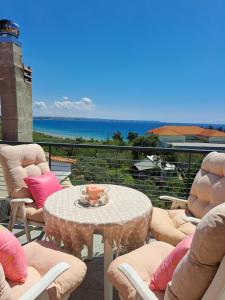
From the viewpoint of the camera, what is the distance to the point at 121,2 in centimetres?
714

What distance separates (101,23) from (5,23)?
7.38 meters

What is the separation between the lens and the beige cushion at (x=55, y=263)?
50.1 inches

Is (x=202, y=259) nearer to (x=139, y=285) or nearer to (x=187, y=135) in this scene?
(x=139, y=285)

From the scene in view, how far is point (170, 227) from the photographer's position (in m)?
1.94

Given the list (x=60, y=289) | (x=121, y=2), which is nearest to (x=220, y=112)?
(x=121, y=2)

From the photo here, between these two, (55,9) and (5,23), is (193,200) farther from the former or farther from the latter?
(55,9)

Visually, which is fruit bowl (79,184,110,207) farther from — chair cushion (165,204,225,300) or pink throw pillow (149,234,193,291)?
chair cushion (165,204,225,300)

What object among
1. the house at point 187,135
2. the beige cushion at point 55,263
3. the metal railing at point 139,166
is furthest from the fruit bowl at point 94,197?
the house at point 187,135

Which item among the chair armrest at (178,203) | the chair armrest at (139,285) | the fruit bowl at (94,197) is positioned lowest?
the chair armrest at (178,203)

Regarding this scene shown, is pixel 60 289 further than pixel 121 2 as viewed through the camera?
No

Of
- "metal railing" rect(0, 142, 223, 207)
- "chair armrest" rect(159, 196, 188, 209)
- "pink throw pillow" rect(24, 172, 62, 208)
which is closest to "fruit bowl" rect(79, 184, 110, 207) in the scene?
"pink throw pillow" rect(24, 172, 62, 208)

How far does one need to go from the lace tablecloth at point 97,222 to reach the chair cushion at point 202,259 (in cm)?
64

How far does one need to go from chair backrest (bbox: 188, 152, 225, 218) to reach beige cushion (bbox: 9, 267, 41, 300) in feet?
4.76

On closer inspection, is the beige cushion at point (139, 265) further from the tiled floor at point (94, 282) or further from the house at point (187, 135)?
the house at point (187, 135)
